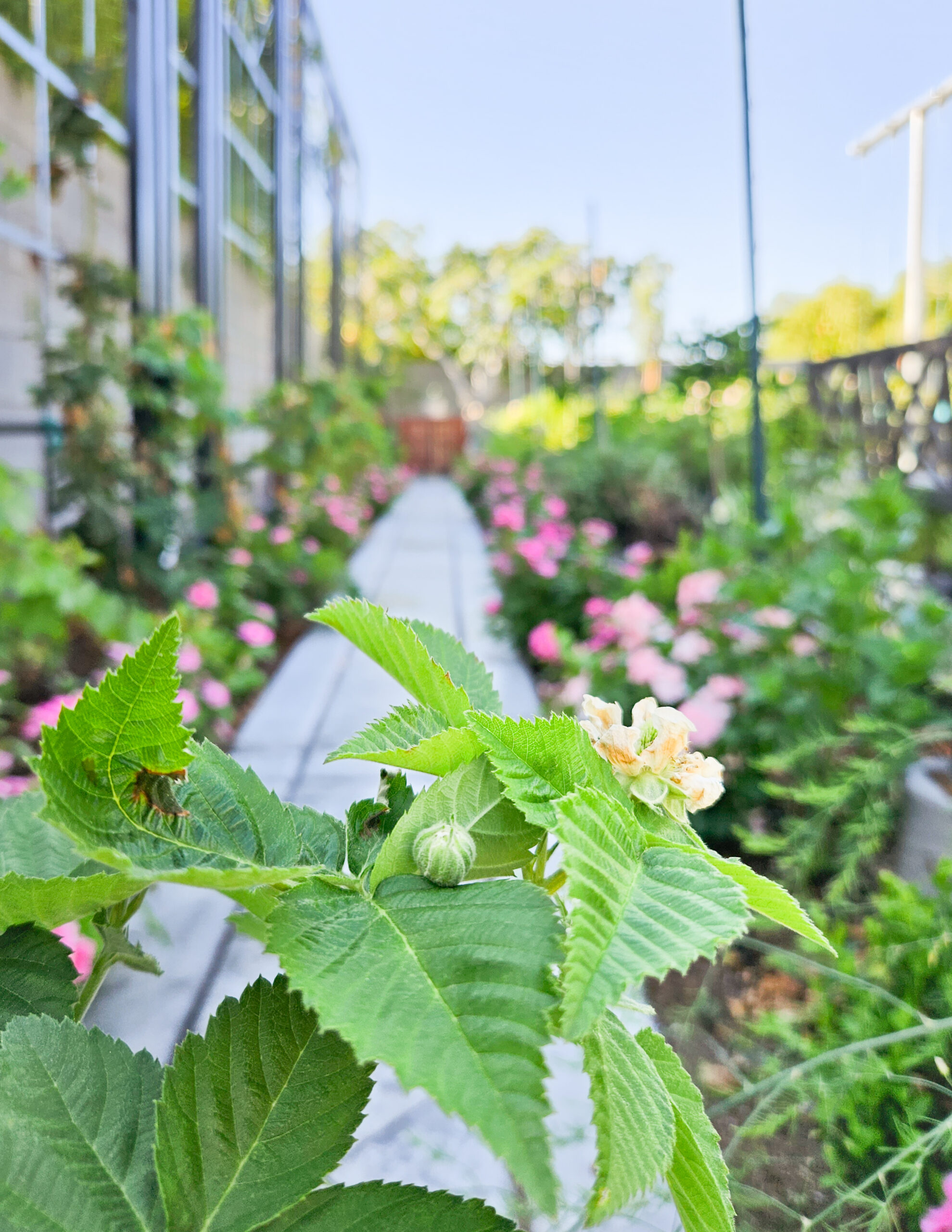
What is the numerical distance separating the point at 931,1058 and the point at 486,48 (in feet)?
81.7

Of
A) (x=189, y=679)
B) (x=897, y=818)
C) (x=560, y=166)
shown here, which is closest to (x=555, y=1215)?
(x=897, y=818)

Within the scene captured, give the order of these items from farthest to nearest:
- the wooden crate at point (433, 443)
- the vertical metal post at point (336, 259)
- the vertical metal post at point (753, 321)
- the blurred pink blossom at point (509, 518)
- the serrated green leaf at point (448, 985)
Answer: the wooden crate at point (433, 443), the vertical metal post at point (336, 259), the blurred pink blossom at point (509, 518), the vertical metal post at point (753, 321), the serrated green leaf at point (448, 985)

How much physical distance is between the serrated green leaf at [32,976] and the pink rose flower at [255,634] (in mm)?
2473

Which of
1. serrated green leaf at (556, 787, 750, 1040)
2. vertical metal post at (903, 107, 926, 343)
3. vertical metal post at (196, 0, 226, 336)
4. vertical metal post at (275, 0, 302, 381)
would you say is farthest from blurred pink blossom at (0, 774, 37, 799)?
vertical metal post at (903, 107, 926, 343)

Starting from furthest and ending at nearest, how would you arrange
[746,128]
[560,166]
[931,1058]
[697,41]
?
[560,166], [697,41], [746,128], [931,1058]

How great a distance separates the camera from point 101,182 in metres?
3.47

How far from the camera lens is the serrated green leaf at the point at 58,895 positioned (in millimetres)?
240

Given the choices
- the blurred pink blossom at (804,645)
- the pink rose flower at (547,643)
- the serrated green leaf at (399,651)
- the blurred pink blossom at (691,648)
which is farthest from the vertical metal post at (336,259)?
the serrated green leaf at (399,651)

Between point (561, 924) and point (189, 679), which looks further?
point (189, 679)

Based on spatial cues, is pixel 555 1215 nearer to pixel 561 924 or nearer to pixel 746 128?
pixel 561 924

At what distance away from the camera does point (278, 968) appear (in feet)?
3.02

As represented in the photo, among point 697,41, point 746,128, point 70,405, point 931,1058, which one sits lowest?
point 931,1058

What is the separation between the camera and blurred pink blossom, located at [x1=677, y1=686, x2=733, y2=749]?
166 centimetres

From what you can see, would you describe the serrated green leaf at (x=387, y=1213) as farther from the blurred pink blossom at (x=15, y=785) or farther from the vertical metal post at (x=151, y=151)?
the vertical metal post at (x=151, y=151)
